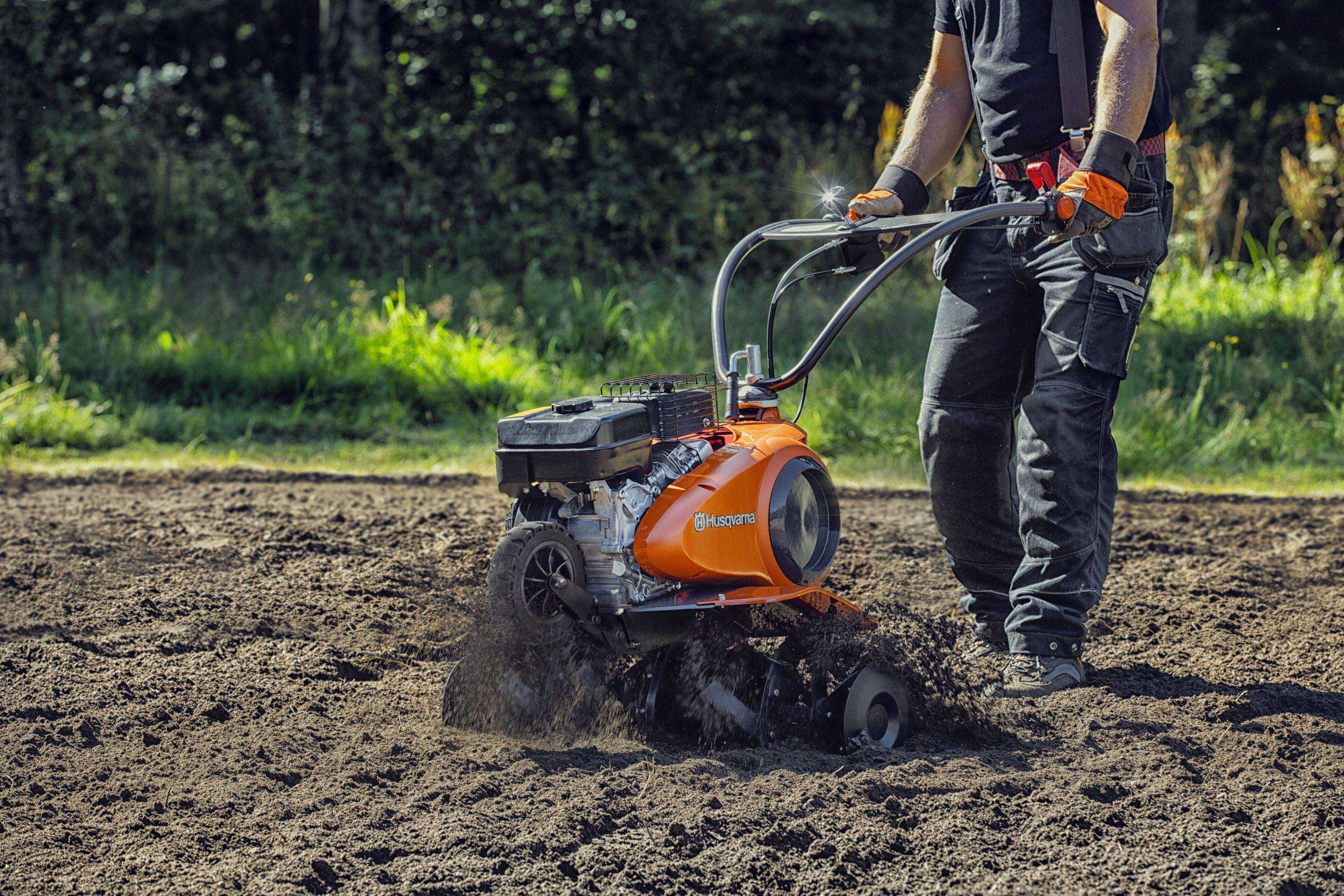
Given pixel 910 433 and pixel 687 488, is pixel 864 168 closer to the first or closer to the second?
pixel 910 433

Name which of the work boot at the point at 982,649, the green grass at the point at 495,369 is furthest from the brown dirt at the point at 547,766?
the green grass at the point at 495,369

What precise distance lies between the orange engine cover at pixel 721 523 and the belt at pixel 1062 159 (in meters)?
0.96

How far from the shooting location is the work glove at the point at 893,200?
10.8 feet

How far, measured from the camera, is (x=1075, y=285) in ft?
10.3

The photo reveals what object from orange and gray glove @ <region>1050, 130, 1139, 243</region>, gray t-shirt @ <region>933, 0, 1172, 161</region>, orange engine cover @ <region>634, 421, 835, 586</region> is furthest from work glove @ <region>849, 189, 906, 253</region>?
orange engine cover @ <region>634, 421, 835, 586</region>

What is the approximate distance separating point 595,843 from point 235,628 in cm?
174

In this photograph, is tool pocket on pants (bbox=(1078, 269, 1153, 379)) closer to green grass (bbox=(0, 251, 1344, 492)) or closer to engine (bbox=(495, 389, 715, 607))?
engine (bbox=(495, 389, 715, 607))

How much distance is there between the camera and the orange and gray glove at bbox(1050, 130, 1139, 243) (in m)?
2.90

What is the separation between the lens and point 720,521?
2.76 meters

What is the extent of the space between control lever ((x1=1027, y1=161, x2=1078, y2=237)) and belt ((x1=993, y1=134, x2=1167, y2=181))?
0.08 metres

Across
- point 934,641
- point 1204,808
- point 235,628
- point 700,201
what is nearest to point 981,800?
point 1204,808

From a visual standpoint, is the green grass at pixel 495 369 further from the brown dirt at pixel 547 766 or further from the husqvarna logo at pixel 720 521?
the husqvarna logo at pixel 720 521

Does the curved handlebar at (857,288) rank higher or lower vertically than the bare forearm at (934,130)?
lower

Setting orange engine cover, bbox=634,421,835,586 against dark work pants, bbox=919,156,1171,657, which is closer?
orange engine cover, bbox=634,421,835,586
